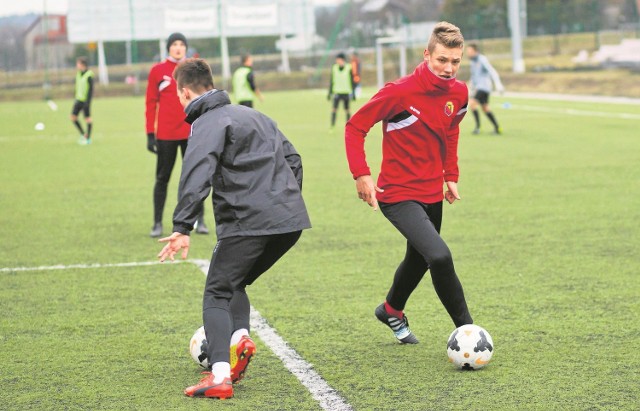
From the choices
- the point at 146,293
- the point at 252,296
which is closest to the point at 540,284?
the point at 252,296

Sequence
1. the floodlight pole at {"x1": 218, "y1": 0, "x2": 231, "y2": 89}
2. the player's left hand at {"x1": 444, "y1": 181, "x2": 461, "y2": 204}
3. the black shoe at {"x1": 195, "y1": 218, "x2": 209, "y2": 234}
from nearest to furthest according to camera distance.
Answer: the player's left hand at {"x1": 444, "y1": 181, "x2": 461, "y2": 204}, the black shoe at {"x1": 195, "y1": 218, "x2": 209, "y2": 234}, the floodlight pole at {"x1": 218, "y1": 0, "x2": 231, "y2": 89}

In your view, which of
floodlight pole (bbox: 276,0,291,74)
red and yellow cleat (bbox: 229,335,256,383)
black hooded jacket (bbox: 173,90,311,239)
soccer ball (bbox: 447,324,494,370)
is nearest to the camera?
black hooded jacket (bbox: 173,90,311,239)

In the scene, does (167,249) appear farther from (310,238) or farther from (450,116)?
(310,238)

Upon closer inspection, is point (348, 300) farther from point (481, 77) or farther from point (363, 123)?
point (481, 77)

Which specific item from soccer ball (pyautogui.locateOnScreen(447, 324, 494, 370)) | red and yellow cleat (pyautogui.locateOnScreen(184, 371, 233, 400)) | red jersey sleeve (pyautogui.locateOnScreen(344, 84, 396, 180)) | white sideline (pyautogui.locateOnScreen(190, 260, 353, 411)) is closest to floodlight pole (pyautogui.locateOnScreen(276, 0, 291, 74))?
white sideline (pyautogui.locateOnScreen(190, 260, 353, 411))

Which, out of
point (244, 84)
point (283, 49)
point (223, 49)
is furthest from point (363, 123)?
point (283, 49)

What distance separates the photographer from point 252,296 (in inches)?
311

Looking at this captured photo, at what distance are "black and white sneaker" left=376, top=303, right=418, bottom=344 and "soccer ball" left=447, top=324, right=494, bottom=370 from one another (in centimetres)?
57

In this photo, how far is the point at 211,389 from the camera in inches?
208

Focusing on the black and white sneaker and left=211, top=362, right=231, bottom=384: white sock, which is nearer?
left=211, top=362, right=231, bottom=384: white sock

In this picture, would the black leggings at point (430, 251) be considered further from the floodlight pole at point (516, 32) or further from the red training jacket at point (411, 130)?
the floodlight pole at point (516, 32)

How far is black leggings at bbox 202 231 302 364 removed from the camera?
533 centimetres

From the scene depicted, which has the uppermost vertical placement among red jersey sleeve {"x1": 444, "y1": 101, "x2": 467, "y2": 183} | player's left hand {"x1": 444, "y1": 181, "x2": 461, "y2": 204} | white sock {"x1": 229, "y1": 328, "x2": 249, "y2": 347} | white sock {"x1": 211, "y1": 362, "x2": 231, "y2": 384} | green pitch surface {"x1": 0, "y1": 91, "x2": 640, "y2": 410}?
red jersey sleeve {"x1": 444, "y1": 101, "x2": 467, "y2": 183}

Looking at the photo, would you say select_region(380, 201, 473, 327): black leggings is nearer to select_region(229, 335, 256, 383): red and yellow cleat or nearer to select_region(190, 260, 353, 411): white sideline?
select_region(190, 260, 353, 411): white sideline
